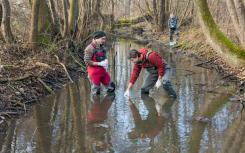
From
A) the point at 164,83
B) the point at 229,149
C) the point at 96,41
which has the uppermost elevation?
the point at 96,41

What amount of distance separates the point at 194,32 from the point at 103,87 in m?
12.7

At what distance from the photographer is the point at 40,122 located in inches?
337

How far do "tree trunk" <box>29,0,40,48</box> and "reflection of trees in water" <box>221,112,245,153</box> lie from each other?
784 cm

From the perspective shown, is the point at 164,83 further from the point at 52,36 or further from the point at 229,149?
the point at 52,36

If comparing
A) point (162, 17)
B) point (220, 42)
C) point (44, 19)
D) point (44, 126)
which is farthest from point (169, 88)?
point (162, 17)

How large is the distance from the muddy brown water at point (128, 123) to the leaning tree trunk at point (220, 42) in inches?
83.0

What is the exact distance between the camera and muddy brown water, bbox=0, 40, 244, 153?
709 centimetres

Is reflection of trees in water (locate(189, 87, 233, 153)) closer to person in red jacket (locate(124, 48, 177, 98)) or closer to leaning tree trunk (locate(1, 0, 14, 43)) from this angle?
person in red jacket (locate(124, 48, 177, 98))

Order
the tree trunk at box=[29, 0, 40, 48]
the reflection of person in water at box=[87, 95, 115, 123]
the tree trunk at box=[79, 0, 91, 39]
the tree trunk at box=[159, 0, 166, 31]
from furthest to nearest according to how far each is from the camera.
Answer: the tree trunk at box=[159, 0, 166, 31] < the tree trunk at box=[79, 0, 91, 39] < the tree trunk at box=[29, 0, 40, 48] < the reflection of person in water at box=[87, 95, 115, 123]

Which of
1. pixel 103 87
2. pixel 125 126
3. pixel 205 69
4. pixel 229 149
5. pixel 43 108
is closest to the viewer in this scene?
pixel 229 149

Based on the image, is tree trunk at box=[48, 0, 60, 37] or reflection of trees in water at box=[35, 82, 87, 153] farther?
tree trunk at box=[48, 0, 60, 37]

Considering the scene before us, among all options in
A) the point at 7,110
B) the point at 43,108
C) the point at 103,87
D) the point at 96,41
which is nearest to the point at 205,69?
the point at 103,87

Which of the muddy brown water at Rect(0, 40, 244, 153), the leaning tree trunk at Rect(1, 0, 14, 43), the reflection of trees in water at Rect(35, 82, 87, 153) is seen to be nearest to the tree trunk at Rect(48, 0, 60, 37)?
the leaning tree trunk at Rect(1, 0, 14, 43)

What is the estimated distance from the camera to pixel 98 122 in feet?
28.1
